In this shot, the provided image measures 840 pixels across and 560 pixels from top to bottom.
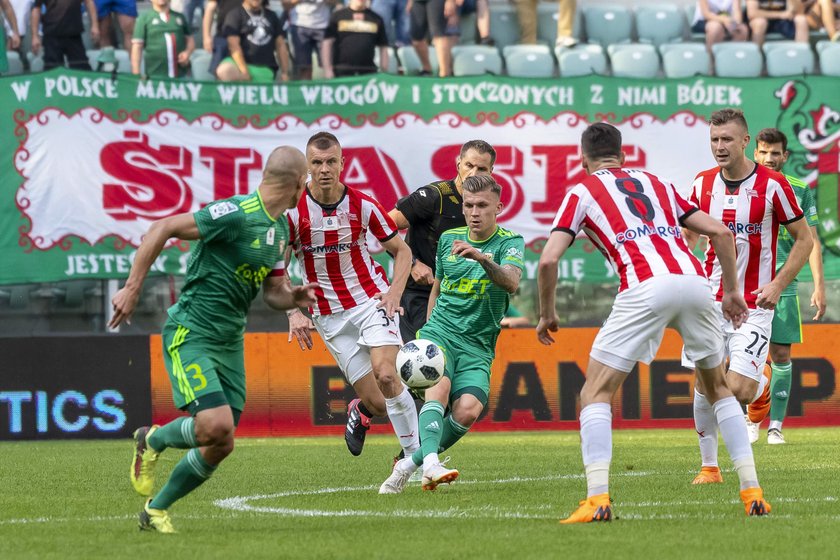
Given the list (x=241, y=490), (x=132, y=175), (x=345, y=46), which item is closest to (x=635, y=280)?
(x=241, y=490)

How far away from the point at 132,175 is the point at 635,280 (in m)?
8.89

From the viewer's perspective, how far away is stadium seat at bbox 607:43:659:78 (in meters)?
17.3

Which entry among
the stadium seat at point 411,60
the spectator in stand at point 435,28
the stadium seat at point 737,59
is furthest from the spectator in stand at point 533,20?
the stadium seat at point 737,59

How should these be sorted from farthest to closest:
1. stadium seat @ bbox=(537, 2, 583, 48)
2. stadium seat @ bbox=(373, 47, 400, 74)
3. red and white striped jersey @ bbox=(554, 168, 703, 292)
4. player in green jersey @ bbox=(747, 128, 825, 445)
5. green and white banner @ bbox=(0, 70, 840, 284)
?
stadium seat @ bbox=(537, 2, 583, 48)
stadium seat @ bbox=(373, 47, 400, 74)
green and white banner @ bbox=(0, 70, 840, 284)
player in green jersey @ bbox=(747, 128, 825, 445)
red and white striped jersey @ bbox=(554, 168, 703, 292)

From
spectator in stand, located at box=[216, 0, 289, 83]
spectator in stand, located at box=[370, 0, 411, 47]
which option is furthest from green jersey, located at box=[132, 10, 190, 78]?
spectator in stand, located at box=[370, 0, 411, 47]

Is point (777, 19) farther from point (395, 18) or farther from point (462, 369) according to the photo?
point (462, 369)

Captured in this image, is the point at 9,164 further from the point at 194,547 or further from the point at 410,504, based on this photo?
the point at 194,547

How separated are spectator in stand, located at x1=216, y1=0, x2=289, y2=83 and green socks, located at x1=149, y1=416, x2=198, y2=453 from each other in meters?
9.65

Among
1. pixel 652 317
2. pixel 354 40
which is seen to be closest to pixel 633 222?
pixel 652 317

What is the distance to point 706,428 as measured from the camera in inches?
354

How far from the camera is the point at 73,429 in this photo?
1432 centimetres

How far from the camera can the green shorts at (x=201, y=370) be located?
6727 millimetres

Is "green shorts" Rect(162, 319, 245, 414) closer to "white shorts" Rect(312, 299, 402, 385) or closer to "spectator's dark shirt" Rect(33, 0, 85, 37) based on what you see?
"white shorts" Rect(312, 299, 402, 385)

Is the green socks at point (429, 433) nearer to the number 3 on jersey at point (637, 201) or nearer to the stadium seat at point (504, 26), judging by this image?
the number 3 on jersey at point (637, 201)
